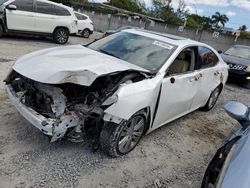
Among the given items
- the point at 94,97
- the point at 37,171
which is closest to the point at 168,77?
the point at 94,97

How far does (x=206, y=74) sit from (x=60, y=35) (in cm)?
841

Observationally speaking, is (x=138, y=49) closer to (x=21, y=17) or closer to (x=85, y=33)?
(x=21, y=17)

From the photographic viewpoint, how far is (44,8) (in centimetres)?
1126

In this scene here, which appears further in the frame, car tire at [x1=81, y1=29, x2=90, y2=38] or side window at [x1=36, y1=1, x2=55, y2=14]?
car tire at [x1=81, y1=29, x2=90, y2=38]

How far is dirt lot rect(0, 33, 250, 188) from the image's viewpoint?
10.4 ft

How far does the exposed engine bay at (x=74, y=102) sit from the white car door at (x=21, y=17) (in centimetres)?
747

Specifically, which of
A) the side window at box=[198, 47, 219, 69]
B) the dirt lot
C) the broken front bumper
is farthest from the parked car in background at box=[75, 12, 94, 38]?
the broken front bumper

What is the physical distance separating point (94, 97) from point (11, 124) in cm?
146

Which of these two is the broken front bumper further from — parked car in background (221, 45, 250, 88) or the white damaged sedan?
parked car in background (221, 45, 250, 88)

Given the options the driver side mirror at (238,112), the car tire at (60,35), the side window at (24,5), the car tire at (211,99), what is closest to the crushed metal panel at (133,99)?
the driver side mirror at (238,112)

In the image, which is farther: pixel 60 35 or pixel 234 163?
pixel 60 35

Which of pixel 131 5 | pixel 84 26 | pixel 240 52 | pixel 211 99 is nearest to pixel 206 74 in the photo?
pixel 211 99

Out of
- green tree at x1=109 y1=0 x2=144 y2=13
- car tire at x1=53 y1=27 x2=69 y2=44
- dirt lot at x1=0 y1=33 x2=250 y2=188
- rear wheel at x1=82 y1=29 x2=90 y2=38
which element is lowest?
green tree at x1=109 y1=0 x2=144 y2=13

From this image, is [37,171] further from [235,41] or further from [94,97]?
[235,41]
